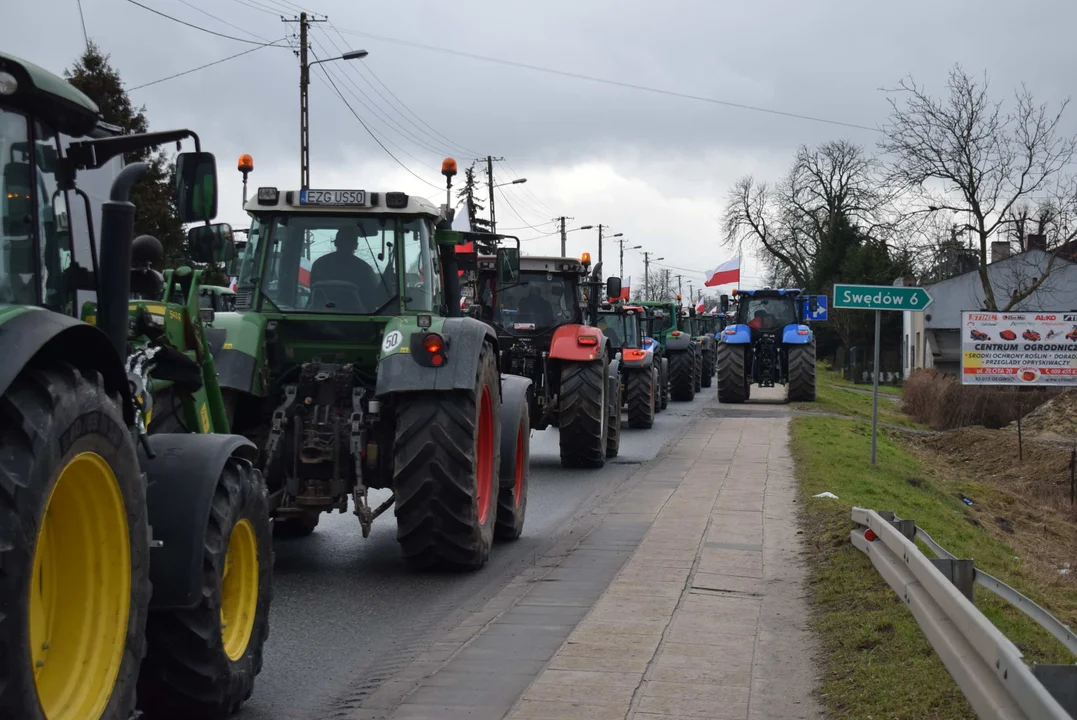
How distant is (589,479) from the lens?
15914 millimetres

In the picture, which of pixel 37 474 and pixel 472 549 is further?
pixel 472 549

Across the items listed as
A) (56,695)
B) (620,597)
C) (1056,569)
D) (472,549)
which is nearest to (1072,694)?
(56,695)

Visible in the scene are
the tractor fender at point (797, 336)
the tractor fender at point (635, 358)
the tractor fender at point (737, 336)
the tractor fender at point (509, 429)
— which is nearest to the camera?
the tractor fender at point (509, 429)

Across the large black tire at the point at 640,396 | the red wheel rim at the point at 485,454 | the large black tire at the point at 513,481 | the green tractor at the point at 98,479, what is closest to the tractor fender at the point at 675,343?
the large black tire at the point at 640,396

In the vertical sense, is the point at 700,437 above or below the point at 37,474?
below

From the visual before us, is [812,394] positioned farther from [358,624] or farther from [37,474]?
[37,474]

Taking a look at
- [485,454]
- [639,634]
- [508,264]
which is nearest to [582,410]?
[508,264]

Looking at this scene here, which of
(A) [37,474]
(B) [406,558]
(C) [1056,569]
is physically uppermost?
(A) [37,474]

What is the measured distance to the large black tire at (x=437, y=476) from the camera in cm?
855

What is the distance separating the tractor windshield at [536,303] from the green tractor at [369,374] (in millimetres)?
7216

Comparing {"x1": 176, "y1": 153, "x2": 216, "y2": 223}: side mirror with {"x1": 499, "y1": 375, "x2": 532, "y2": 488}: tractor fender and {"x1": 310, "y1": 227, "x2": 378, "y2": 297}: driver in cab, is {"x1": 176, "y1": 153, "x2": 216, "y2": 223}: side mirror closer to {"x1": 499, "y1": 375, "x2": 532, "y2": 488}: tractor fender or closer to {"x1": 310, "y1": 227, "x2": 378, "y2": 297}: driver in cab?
{"x1": 310, "y1": 227, "x2": 378, "y2": 297}: driver in cab

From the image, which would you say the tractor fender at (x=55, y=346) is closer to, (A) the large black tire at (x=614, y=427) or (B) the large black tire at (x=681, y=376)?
(A) the large black tire at (x=614, y=427)

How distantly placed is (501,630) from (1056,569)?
792cm

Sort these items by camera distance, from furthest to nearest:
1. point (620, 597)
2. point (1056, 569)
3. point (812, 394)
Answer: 1. point (812, 394)
2. point (1056, 569)
3. point (620, 597)
